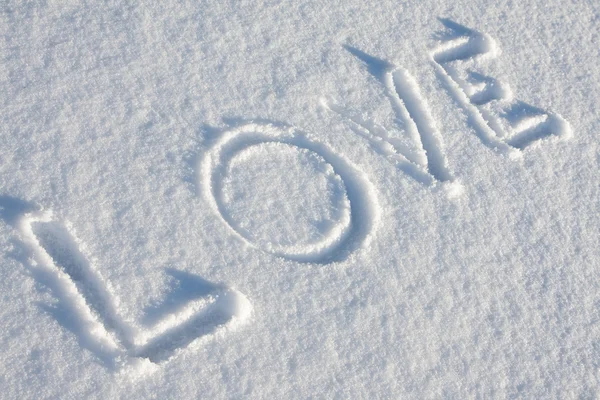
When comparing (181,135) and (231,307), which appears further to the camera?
(181,135)

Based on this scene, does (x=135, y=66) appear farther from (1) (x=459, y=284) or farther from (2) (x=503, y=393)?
(2) (x=503, y=393)

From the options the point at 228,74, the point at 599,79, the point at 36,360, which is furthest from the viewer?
the point at 599,79

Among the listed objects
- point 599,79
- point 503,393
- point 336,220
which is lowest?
point 503,393

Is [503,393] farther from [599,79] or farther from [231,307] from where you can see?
[599,79]

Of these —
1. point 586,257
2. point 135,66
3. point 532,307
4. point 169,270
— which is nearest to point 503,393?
point 532,307

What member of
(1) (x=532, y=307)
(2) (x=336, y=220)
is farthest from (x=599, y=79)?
(2) (x=336, y=220)

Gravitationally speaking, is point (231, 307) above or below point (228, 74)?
below

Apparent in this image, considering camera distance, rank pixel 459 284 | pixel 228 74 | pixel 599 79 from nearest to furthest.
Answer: pixel 459 284 < pixel 228 74 < pixel 599 79
